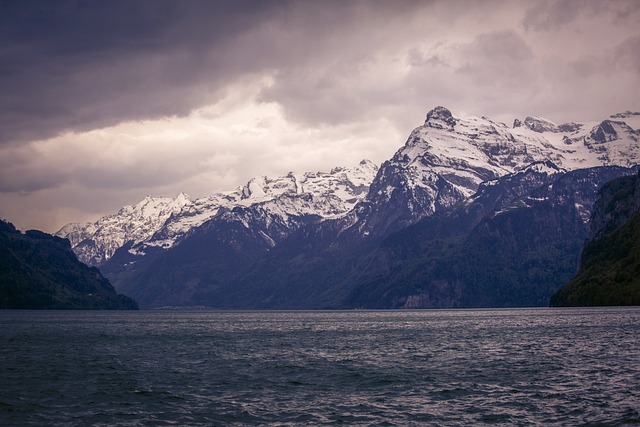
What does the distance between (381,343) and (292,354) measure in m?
32.2

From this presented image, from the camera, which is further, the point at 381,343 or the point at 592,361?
the point at 381,343

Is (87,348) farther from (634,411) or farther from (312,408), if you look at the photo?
(634,411)

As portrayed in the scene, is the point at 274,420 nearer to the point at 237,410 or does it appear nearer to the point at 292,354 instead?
the point at 237,410

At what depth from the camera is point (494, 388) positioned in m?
84.9

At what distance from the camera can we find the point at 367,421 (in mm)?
68500

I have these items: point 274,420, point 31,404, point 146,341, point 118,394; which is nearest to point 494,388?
point 274,420

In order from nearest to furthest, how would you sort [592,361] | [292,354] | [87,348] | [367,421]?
[367,421], [592,361], [292,354], [87,348]

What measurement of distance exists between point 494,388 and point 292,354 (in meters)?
53.3

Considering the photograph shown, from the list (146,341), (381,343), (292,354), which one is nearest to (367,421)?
(292,354)

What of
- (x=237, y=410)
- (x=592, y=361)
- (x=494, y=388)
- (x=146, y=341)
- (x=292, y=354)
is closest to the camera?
(x=237, y=410)

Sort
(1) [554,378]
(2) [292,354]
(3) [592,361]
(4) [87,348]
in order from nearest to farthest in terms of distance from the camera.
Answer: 1. (1) [554,378]
2. (3) [592,361]
3. (2) [292,354]
4. (4) [87,348]

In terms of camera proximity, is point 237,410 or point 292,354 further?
point 292,354

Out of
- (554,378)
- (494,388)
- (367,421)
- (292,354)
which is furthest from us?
(292,354)

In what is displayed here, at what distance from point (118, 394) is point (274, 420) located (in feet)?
77.4
